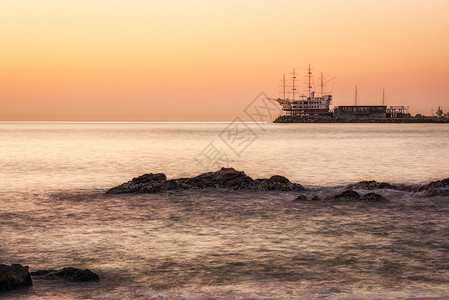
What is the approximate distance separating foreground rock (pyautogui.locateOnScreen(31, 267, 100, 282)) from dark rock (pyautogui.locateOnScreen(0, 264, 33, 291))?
0.83 m

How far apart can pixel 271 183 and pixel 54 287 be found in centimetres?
1915

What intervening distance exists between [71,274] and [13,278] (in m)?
1.36

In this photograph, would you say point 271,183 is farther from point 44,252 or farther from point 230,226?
point 44,252

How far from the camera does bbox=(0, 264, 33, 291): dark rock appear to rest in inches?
387

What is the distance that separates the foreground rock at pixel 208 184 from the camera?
90.4 feet

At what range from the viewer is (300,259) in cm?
1313

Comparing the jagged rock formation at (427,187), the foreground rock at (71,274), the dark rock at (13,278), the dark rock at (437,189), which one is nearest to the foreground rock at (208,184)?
the jagged rock formation at (427,187)

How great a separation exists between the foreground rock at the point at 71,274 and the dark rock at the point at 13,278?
83 cm

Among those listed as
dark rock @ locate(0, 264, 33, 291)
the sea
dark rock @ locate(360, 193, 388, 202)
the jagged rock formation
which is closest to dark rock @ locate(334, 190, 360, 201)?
dark rock @ locate(360, 193, 388, 202)

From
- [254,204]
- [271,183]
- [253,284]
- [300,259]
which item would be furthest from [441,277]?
[271,183]

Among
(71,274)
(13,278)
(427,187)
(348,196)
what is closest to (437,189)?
(427,187)

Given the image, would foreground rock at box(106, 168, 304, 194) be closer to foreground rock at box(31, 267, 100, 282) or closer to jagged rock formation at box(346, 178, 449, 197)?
jagged rock formation at box(346, 178, 449, 197)

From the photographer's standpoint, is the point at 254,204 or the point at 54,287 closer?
the point at 54,287

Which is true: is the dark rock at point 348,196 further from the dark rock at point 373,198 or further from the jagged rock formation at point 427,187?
the jagged rock formation at point 427,187
